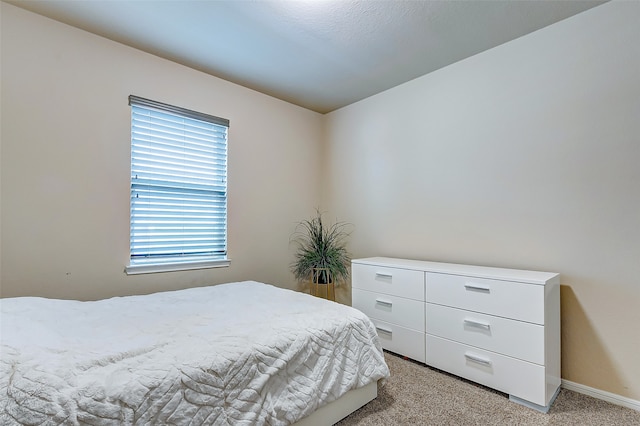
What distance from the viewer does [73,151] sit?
2.20 metres

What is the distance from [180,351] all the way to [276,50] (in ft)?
7.36

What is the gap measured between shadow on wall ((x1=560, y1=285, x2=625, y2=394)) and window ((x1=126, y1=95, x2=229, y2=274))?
2759 mm

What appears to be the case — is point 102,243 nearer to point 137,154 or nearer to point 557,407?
point 137,154

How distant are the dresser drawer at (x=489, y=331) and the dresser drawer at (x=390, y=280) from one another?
0.16m

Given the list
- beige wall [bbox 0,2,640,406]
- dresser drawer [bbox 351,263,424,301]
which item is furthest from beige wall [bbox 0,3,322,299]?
dresser drawer [bbox 351,263,424,301]

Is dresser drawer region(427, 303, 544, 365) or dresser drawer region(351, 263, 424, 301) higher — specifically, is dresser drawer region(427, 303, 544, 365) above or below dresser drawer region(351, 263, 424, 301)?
below

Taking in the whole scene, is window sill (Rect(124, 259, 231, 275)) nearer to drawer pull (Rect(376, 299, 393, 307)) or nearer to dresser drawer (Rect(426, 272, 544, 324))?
drawer pull (Rect(376, 299, 393, 307))

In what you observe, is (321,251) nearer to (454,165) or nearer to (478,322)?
(454,165)

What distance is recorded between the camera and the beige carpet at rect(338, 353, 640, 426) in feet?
5.55

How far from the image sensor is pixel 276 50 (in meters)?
2.47

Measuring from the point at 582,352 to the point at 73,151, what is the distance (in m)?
3.76

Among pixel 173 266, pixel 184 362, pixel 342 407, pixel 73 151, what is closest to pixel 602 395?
pixel 342 407

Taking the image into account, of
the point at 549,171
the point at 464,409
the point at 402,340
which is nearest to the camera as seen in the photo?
the point at 464,409

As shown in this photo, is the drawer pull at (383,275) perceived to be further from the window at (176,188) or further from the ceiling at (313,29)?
the ceiling at (313,29)
